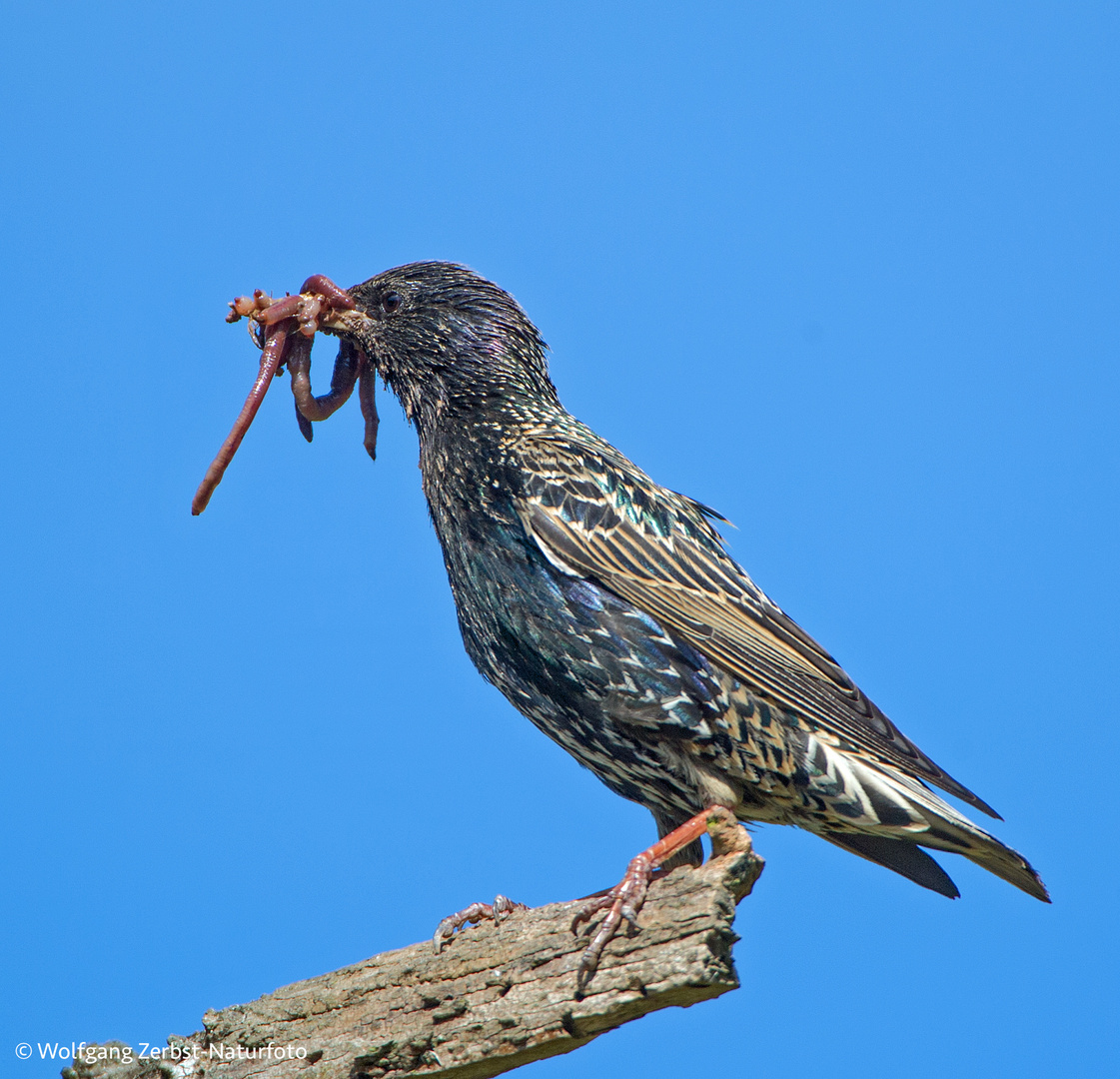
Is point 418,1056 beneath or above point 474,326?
beneath

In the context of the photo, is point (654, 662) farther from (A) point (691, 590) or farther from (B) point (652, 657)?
(A) point (691, 590)

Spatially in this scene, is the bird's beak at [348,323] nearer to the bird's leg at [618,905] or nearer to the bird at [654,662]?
the bird at [654,662]

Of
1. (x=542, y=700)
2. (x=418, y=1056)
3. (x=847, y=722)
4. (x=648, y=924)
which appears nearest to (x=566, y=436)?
(x=542, y=700)

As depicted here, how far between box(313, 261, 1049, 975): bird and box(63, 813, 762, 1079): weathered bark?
205mm

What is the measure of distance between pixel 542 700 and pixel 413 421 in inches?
57.0

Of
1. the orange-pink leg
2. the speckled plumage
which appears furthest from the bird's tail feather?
the orange-pink leg

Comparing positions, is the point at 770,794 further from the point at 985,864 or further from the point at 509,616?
the point at 509,616

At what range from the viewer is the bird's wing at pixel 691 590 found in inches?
175

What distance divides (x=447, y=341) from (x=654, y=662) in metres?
1.79

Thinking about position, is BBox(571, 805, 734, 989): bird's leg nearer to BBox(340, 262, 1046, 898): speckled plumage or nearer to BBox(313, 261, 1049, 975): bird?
BBox(313, 261, 1049, 975): bird

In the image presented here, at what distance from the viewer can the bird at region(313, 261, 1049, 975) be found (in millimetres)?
4332

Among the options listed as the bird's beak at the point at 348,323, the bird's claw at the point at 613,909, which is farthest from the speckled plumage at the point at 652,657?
the bird's beak at the point at 348,323

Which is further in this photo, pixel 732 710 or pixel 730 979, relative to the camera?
pixel 732 710

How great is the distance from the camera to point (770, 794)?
4.43 meters
